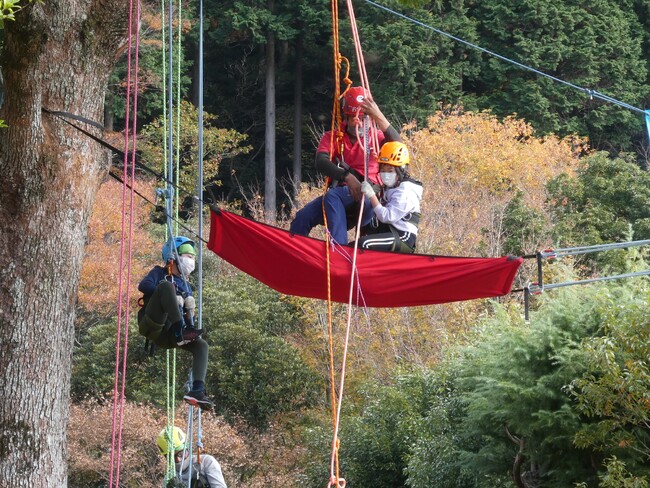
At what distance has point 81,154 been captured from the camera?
639cm

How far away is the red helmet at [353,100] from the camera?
7359 millimetres

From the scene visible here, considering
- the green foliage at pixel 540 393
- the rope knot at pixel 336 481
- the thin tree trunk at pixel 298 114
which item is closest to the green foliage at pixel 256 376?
the green foliage at pixel 540 393

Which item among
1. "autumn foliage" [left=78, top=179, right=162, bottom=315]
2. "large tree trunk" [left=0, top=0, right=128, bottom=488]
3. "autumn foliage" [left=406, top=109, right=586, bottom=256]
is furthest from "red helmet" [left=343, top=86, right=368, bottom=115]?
"autumn foliage" [left=78, top=179, right=162, bottom=315]

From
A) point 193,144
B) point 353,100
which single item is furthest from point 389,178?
point 193,144

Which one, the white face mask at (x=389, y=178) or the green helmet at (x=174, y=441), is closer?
the white face mask at (x=389, y=178)

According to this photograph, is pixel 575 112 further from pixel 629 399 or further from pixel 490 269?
pixel 490 269

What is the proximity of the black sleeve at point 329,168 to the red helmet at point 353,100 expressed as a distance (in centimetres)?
30

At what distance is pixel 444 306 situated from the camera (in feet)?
63.4

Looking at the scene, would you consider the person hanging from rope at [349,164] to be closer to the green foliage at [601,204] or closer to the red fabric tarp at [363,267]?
the red fabric tarp at [363,267]

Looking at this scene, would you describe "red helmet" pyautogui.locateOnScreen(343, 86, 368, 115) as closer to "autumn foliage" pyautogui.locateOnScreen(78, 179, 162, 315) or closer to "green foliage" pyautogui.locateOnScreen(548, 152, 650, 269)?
"green foliage" pyautogui.locateOnScreen(548, 152, 650, 269)

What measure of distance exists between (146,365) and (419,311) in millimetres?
4688

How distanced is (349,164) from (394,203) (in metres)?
0.41

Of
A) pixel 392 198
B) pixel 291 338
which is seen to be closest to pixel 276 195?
pixel 291 338

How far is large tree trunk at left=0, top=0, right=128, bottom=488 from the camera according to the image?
19.8ft
